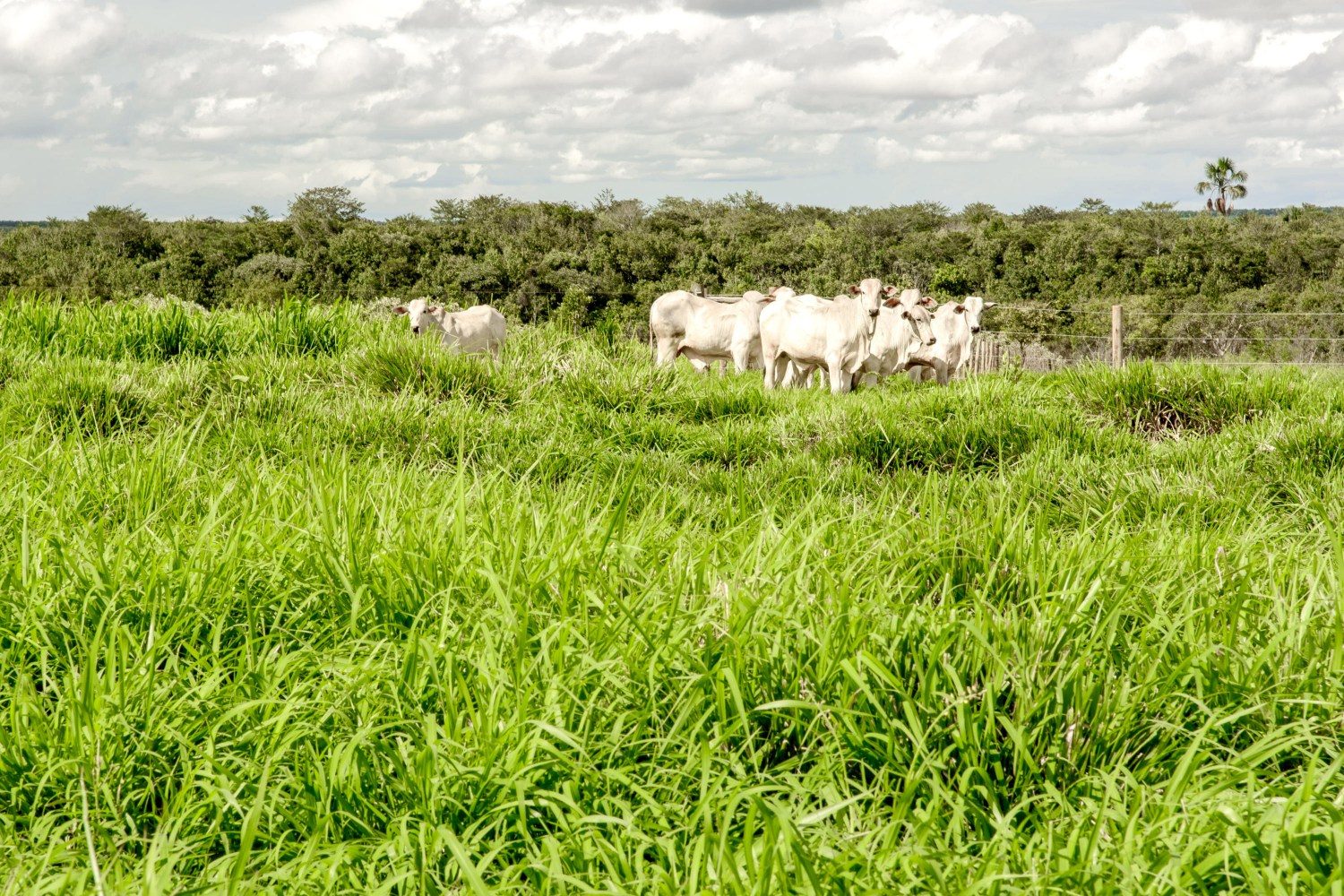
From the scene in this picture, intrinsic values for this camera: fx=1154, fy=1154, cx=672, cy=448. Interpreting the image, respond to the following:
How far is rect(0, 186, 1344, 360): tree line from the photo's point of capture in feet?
105

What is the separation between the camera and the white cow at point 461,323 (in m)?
12.3

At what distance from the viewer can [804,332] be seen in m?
11.8

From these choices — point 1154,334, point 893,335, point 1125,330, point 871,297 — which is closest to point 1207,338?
point 1154,334

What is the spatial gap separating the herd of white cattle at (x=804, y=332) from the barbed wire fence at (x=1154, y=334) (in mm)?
8123

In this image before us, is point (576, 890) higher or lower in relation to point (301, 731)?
lower

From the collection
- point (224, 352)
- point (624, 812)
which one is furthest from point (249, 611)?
point (224, 352)

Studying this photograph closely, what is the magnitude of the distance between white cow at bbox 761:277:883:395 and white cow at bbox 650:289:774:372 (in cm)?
195

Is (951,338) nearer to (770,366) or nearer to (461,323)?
(770,366)

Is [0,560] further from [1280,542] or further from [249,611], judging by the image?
[1280,542]

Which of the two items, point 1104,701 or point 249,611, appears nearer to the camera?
point 1104,701

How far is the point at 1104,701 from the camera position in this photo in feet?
7.56

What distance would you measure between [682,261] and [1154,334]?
14155 millimetres

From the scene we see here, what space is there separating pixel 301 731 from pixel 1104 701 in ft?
5.30

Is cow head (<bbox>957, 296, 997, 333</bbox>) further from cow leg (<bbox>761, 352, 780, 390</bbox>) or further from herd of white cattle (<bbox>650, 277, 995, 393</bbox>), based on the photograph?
cow leg (<bbox>761, 352, 780, 390</bbox>)
